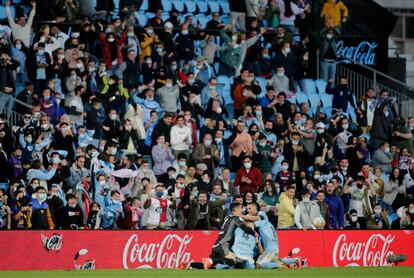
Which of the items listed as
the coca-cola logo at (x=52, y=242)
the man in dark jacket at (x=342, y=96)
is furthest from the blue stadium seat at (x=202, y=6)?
the coca-cola logo at (x=52, y=242)

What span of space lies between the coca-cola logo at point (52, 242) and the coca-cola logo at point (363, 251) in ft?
20.3

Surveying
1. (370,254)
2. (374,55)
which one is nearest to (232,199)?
(370,254)

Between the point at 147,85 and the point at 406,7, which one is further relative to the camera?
the point at 406,7

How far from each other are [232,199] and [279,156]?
3.08 metres

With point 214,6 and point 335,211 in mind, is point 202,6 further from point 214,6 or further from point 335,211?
point 335,211

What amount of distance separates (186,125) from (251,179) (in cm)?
249

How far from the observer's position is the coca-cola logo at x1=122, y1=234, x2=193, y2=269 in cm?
2672

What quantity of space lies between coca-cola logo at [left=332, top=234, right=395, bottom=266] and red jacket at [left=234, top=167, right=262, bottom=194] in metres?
3.78

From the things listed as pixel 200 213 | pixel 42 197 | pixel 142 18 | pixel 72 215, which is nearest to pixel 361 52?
pixel 142 18

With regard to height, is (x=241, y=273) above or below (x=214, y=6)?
below

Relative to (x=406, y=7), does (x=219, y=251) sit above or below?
below

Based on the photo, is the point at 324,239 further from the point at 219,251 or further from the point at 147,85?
the point at 147,85

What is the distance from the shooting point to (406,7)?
1838 inches

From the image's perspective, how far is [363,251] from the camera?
28734mm
